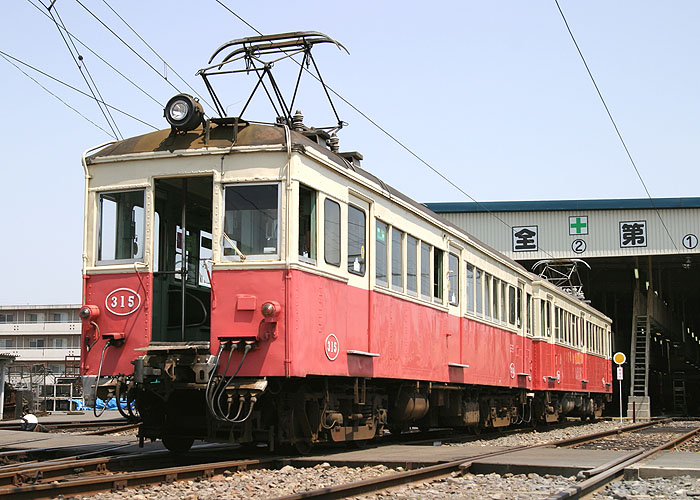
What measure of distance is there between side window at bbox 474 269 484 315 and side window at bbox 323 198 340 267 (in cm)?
588

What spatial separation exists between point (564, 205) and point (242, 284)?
2721 cm

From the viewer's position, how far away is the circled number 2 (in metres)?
33.6

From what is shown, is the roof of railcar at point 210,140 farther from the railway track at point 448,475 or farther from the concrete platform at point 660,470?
the concrete platform at point 660,470

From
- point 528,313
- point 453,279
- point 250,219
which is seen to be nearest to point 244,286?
point 250,219

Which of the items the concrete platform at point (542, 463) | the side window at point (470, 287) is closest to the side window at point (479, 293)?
the side window at point (470, 287)

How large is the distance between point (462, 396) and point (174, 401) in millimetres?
6625

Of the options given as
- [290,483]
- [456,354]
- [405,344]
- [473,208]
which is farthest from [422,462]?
[473,208]

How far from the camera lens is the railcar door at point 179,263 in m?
10.4

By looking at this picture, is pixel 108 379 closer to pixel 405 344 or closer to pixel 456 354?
pixel 405 344

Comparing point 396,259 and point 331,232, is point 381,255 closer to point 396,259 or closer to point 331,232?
point 396,259

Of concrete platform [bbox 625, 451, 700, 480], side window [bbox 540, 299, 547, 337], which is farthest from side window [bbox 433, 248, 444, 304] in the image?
side window [bbox 540, 299, 547, 337]

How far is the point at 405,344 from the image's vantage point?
1241 centimetres

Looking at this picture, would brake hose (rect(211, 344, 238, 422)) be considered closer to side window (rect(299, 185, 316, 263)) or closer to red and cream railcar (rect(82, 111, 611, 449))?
red and cream railcar (rect(82, 111, 611, 449))

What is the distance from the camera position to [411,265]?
1284 centimetres
